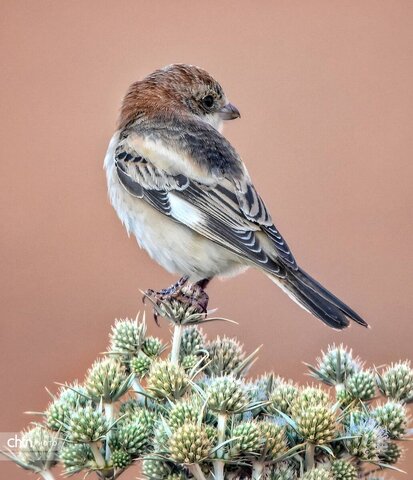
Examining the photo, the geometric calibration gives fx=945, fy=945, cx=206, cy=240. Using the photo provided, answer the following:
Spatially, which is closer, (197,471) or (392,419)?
(197,471)

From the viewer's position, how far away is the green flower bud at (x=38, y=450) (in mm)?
2197

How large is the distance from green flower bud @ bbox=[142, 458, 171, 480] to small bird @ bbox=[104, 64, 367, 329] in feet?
5.64

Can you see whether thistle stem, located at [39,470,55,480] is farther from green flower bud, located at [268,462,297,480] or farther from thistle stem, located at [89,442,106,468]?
green flower bud, located at [268,462,297,480]

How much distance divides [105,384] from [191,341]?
0.47 metres

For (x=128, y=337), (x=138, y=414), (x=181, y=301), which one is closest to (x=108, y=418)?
(x=138, y=414)

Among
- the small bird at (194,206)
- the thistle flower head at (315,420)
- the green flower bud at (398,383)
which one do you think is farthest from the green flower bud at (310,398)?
the small bird at (194,206)

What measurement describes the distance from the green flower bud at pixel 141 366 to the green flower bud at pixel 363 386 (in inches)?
21.5

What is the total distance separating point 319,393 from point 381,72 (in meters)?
6.96

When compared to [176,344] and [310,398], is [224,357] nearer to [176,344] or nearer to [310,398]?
[176,344]

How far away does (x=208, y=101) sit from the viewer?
4.86 m

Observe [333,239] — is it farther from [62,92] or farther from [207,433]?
[207,433]

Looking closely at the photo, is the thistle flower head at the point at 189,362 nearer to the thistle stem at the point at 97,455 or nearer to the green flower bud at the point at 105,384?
the green flower bud at the point at 105,384

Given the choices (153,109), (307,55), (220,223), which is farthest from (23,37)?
(220,223)

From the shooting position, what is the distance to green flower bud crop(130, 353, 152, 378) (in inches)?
101
